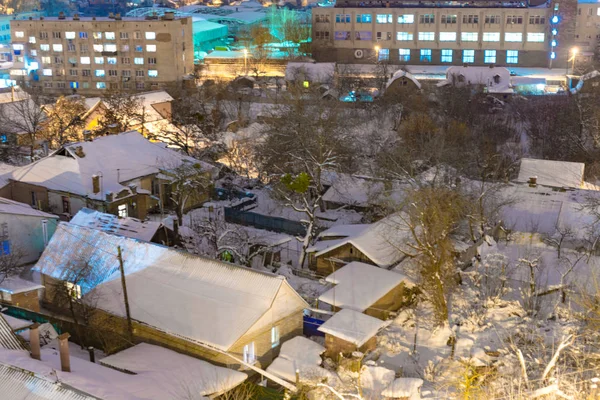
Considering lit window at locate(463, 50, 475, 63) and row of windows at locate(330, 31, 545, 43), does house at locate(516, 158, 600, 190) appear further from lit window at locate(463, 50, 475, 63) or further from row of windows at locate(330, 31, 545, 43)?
row of windows at locate(330, 31, 545, 43)

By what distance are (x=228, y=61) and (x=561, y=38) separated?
32.5 m

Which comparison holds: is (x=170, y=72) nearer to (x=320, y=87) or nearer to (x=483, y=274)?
(x=320, y=87)

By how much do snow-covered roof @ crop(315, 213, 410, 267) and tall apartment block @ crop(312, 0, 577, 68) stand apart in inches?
1796

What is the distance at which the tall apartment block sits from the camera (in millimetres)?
66250

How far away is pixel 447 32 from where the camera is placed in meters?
68.5

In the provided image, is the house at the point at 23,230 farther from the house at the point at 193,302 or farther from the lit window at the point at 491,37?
the lit window at the point at 491,37

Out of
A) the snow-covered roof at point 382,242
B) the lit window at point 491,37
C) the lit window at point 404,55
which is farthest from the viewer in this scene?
the lit window at point 404,55

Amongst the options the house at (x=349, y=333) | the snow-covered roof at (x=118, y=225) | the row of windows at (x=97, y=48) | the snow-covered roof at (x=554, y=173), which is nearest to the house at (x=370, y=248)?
the house at (x=349, y=333)

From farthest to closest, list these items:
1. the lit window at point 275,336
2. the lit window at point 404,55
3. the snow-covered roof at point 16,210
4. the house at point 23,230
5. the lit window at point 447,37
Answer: the lit window at point 404,55 → the lit window at point 447,37 → the snow-covered roof at point 16,210 → the house at point 23,230 → the lit window at point 275,336

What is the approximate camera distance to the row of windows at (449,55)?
6762cm

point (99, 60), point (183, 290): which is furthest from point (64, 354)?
point (99, 60)

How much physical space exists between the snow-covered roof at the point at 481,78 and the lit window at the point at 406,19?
42.9 feet

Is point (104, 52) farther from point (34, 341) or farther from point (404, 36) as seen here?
point (34, 341)

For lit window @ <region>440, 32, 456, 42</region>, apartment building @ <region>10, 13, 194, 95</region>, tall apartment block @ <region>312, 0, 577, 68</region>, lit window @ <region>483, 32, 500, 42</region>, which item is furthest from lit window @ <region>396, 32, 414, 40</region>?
apartment building @ <region>10, 13, 194, 95</region>
